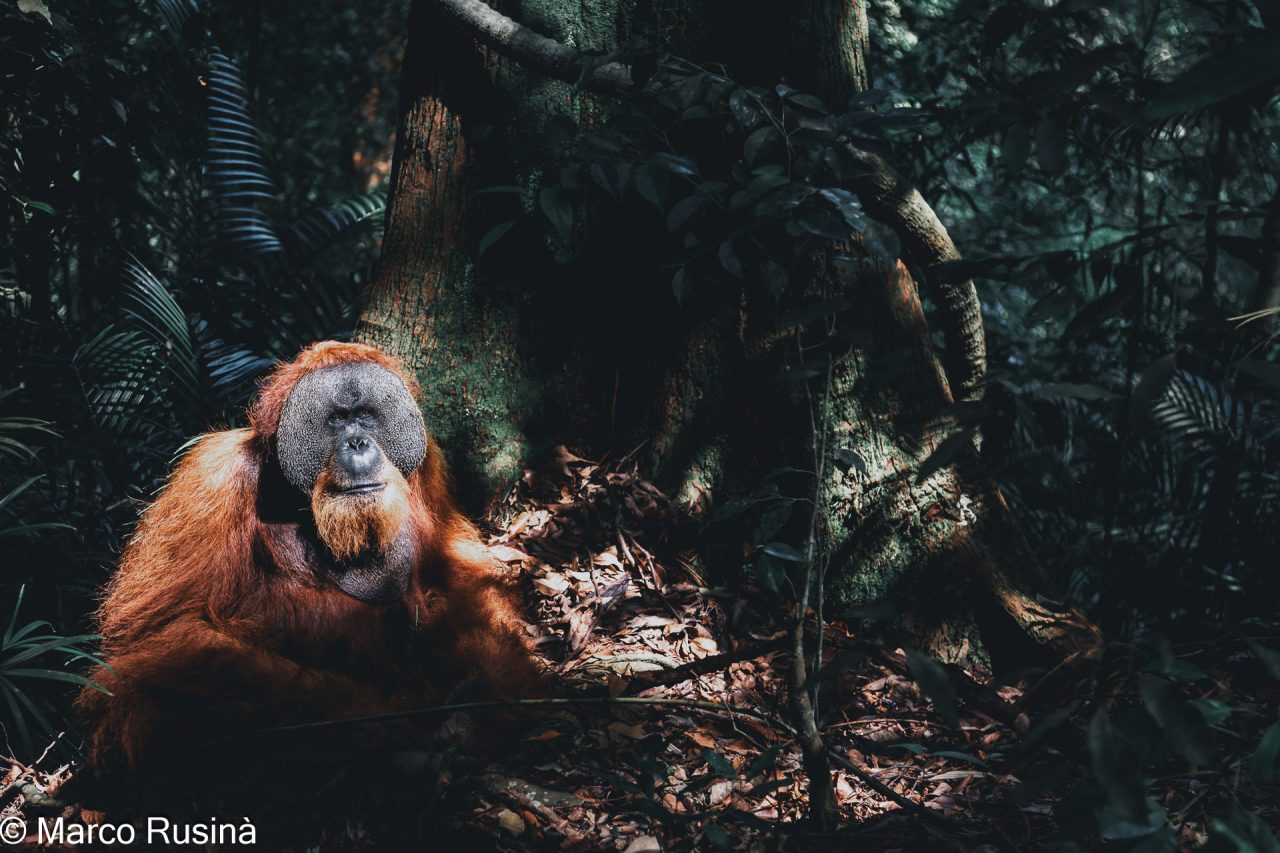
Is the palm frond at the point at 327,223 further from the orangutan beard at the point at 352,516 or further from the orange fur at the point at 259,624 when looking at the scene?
the orangutan beard at the point at 352,516

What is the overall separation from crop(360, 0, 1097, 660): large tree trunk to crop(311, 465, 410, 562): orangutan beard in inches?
27.6

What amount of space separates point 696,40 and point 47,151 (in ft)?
7.54

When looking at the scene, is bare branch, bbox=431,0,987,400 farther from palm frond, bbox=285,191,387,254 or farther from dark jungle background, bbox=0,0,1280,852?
palm frond, bbox=285,191,387,254

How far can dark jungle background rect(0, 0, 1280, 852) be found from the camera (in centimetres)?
168

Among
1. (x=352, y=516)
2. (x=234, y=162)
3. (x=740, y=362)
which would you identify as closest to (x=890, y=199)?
(x=740, y=362)

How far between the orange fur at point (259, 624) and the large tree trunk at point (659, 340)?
0.48 meters

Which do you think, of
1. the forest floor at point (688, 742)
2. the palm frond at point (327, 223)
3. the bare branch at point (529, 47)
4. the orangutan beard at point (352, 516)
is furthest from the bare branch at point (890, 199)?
the palm frond at point (327, 223)

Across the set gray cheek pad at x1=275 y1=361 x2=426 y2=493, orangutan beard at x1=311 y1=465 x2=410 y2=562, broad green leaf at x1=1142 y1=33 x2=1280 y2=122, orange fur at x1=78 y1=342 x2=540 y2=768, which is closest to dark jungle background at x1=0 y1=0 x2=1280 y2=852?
broad green leaf at x1=1142 y1=33 x2=1280 y2=122

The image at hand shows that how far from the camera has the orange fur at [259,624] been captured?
2291 millimetres

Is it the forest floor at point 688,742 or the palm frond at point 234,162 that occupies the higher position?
the palm frond at point 234,162

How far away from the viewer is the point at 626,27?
3.00 m

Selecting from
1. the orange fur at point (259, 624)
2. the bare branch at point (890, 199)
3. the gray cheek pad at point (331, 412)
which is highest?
the bare branch at point (890, 199)

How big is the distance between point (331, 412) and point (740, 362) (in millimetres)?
1191

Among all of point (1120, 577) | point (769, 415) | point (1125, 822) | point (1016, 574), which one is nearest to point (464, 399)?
point (769, 415)
